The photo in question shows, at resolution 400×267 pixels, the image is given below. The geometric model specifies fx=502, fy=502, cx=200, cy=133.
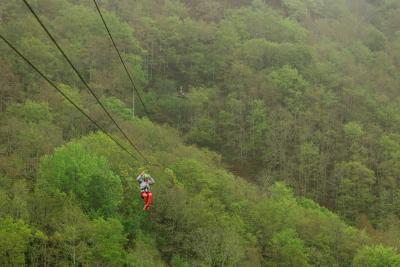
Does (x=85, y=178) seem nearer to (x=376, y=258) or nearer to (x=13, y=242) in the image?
(x=13, y=242)

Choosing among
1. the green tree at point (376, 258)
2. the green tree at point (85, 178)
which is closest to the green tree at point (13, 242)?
the green tree at point (85, 178)

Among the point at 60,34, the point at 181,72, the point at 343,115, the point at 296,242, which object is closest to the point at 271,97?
the point at 343,115

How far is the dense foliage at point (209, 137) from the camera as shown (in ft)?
181

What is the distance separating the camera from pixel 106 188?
59625 mm

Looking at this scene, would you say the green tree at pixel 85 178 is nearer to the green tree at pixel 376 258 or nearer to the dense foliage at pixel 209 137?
the dense foliage at pixel 209 137

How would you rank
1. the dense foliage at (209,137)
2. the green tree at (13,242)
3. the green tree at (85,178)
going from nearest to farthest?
1. the green tree at (13,242)
2. the dense foliage at (209,137)
3. the green tree at (85,178)

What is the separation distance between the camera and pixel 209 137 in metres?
109

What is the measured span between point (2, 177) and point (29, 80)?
1580 inches

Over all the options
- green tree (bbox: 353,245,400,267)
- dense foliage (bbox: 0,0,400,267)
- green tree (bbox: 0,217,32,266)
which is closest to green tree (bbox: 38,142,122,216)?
dense foliage (bbox: 0,0,400,267)

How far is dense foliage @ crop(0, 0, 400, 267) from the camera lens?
55312 millimetres

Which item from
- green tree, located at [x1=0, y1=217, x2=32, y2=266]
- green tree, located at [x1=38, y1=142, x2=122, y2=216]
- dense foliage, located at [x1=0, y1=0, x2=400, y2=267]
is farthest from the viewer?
green tree, located at [x1=38, y1=142, x2=122, y2=216]

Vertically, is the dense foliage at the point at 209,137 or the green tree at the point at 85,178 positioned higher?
the green tree at the point at 85,178

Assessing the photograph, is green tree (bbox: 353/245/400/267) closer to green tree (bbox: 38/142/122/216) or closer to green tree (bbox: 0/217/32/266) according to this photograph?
green tree (bbox: 38/142/122/216)

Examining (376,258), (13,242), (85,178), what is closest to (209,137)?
(85,178)
